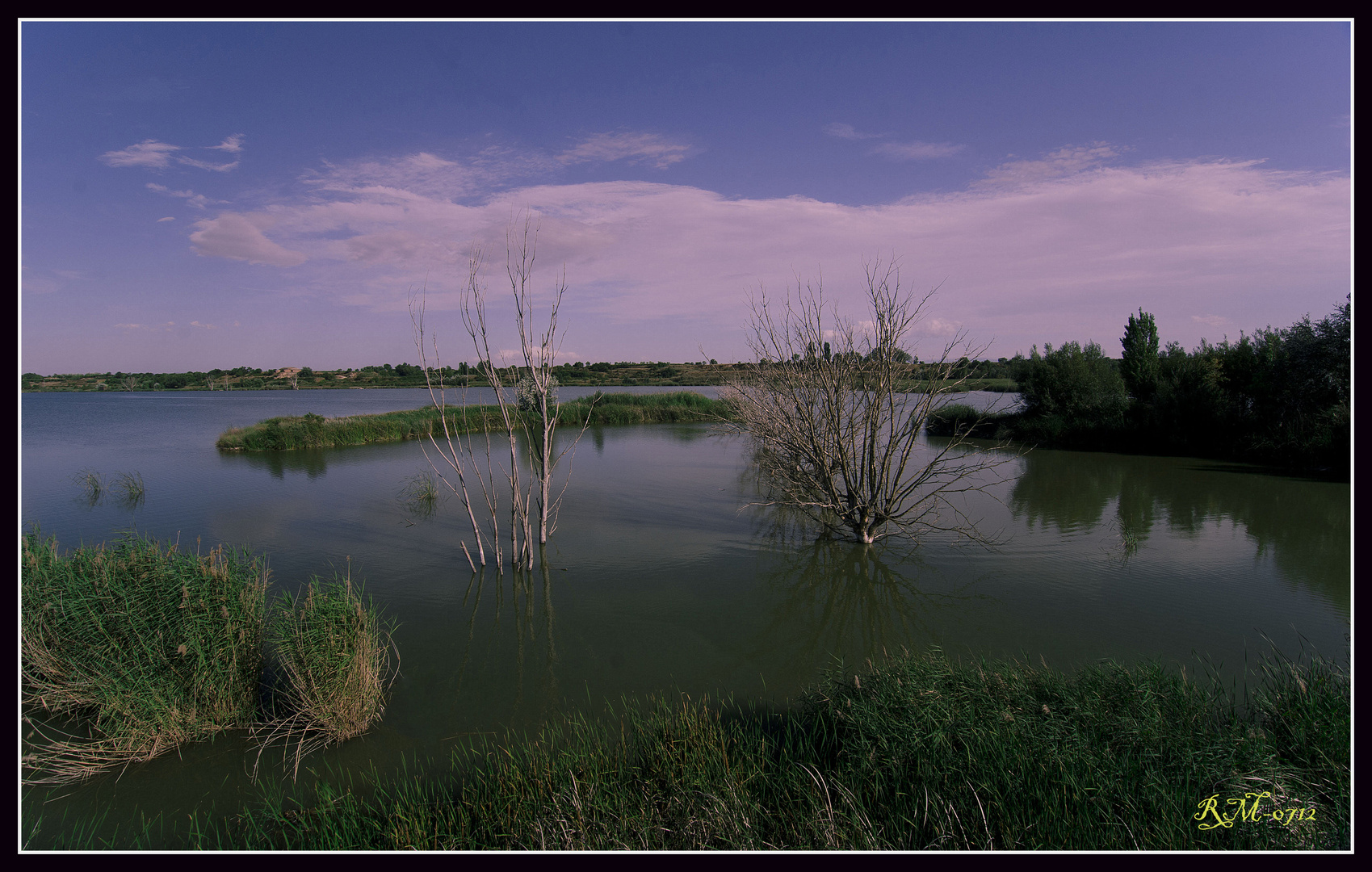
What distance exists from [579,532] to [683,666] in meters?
4.84

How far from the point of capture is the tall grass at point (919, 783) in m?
3.10

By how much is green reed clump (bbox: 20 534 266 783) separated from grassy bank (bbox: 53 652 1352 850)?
1.04 m

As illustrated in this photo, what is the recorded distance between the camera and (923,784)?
3406 millimetres

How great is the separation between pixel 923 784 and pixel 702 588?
14.9ft

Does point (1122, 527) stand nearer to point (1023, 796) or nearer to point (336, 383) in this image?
point (1023, 796)

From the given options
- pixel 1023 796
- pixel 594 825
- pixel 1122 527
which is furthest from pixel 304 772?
pixel 1122 527

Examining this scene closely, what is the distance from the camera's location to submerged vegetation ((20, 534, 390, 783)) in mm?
4348

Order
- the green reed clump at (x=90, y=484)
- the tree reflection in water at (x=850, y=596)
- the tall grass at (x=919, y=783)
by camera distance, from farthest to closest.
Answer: the green reed clump at (x=90, y=484)
the tree reflection in water at (x=850, y=596)
the tall grass at (x=919, y=783)

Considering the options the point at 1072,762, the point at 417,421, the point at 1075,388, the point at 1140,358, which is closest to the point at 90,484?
the point at 417,421

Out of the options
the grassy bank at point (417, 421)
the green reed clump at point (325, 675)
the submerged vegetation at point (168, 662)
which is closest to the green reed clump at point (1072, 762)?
the green reed clump at point (325, 675)

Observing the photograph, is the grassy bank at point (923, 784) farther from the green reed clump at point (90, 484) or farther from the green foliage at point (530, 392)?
the green reed clump at point (90, 484)

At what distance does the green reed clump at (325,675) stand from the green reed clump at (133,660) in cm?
34

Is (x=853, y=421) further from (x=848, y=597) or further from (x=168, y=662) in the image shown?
(x=168, y=662)
